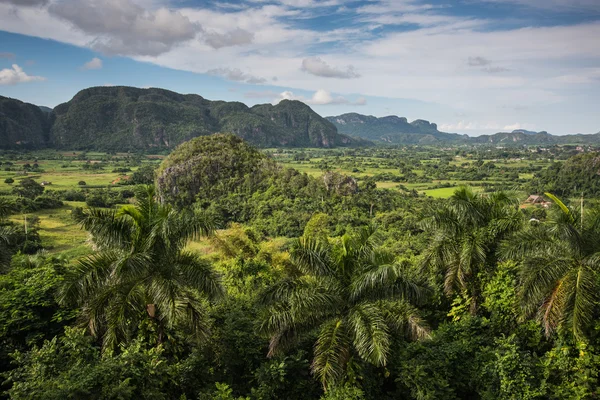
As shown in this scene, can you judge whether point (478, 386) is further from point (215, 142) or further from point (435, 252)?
point (215, 142)

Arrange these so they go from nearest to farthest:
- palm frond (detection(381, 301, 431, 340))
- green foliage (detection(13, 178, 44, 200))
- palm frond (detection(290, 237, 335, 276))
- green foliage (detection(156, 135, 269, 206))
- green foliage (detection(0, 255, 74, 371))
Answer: palm frond (detection(381, 301, 431, 340)) → palm frond (detection(290, 237, 335, 276)) → green foliage (detection(0, 255, 74, 371)) → green foliage (detection(13, 178, 44, 200)) → green foliage (detection(156, 135, 269, 206))

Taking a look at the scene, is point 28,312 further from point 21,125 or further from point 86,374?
point 21,125

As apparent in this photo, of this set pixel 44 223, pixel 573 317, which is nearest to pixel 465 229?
pixel 573 317

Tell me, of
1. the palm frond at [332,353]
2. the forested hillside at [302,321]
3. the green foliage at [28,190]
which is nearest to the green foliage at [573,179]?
the forested hillside at [302,321]

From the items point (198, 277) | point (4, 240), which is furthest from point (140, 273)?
point (4, 240)

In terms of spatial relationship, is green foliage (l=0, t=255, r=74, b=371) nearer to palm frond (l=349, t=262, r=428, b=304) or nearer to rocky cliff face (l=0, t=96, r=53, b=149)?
palm frond (l=349, t=262, r=428, b=304)

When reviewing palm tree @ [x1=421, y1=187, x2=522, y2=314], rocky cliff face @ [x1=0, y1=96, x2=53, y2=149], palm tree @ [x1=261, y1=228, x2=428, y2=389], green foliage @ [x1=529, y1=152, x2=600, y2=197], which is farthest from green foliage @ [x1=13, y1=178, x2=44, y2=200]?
rocky cliff face @ [x1=0, y1=96, x2=53, y2=149]

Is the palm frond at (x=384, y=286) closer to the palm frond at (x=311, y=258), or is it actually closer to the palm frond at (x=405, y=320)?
the palm frond at (x=405, y=320)
